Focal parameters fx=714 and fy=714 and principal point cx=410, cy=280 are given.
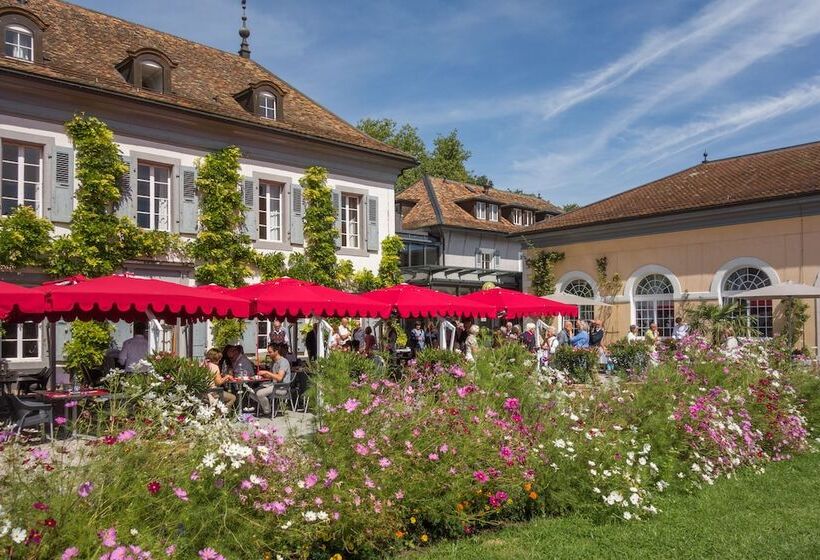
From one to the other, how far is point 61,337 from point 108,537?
1243 cm

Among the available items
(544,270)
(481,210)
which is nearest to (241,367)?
(544,270)

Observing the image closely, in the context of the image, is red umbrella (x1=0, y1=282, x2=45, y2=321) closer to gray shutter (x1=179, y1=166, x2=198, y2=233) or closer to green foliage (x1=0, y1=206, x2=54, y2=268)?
green foliage (x1=0, y1=206, x2=54, y2=268)

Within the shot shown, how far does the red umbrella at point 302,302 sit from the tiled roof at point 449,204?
18.7m

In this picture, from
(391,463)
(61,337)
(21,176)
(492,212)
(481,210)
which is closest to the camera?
(391,463)

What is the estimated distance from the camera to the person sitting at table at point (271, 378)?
10039mm

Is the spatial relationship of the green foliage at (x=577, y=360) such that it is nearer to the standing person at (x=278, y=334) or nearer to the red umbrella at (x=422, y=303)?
the red umbrella at (x=422, y=303)

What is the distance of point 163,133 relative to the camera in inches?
642

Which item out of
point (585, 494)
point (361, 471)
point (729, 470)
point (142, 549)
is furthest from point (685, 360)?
point (142, 549)

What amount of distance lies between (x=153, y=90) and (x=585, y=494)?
1445 cm

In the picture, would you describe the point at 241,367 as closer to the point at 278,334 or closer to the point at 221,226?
the point at 278,334

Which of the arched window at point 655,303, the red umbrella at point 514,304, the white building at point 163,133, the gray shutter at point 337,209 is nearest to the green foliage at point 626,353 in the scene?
the red umbrella at point 514,304

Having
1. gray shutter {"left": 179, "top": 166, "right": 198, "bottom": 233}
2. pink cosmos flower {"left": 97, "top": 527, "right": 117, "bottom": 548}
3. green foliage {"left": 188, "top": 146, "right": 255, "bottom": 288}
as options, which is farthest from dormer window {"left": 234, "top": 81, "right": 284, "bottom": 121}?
pink cosmos flower {"left": 97, "top": 527, "right": 117, "bottom": 548}

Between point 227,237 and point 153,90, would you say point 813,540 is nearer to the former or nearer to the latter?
point 227,237

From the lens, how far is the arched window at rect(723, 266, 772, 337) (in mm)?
19188
